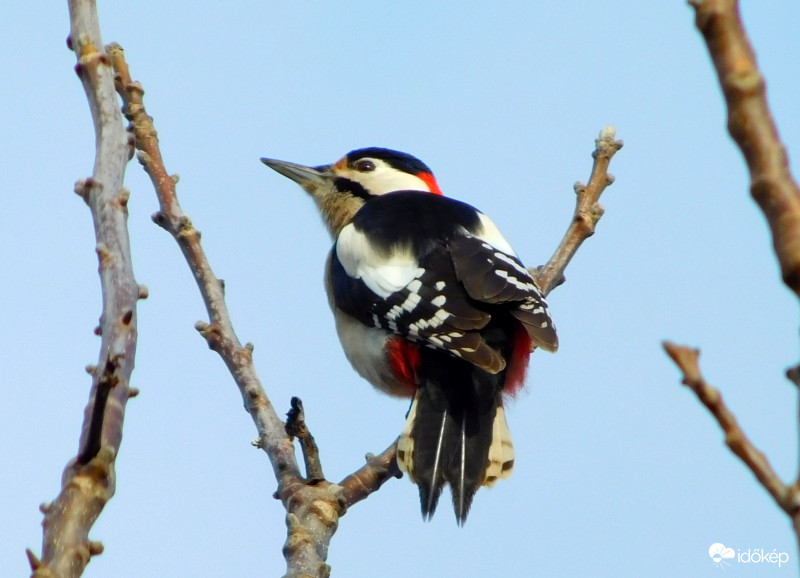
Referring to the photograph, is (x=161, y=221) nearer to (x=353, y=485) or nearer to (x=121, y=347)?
(x=353, y=485)

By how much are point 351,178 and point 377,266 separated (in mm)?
1653

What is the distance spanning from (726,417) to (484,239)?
3.96m

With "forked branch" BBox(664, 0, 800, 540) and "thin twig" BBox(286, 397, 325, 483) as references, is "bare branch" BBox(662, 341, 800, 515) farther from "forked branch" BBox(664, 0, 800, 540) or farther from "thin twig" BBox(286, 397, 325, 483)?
"thin twig" BBox(286, 397, 325, 483)

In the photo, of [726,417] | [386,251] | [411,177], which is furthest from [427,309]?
[726,417]

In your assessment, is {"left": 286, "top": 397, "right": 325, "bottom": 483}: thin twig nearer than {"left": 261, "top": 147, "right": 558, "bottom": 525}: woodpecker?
Yes

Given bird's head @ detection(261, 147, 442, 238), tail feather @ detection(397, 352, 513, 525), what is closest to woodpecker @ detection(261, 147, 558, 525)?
tail feather @ detection(397, 352, 513, 525)

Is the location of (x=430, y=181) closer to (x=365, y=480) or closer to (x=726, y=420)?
(x=365, y=480)

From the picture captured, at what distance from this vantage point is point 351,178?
639 centimetres

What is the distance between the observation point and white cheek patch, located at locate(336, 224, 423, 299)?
4680 millimetres

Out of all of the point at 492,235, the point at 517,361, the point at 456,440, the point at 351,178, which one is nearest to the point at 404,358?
the point at 517,361

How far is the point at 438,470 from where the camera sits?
12.8 ft

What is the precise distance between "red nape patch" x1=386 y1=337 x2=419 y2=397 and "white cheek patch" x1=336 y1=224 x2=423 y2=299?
0.22 metres

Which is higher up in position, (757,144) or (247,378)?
(247,378)

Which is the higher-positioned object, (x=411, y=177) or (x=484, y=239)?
(x=411, y=177)
